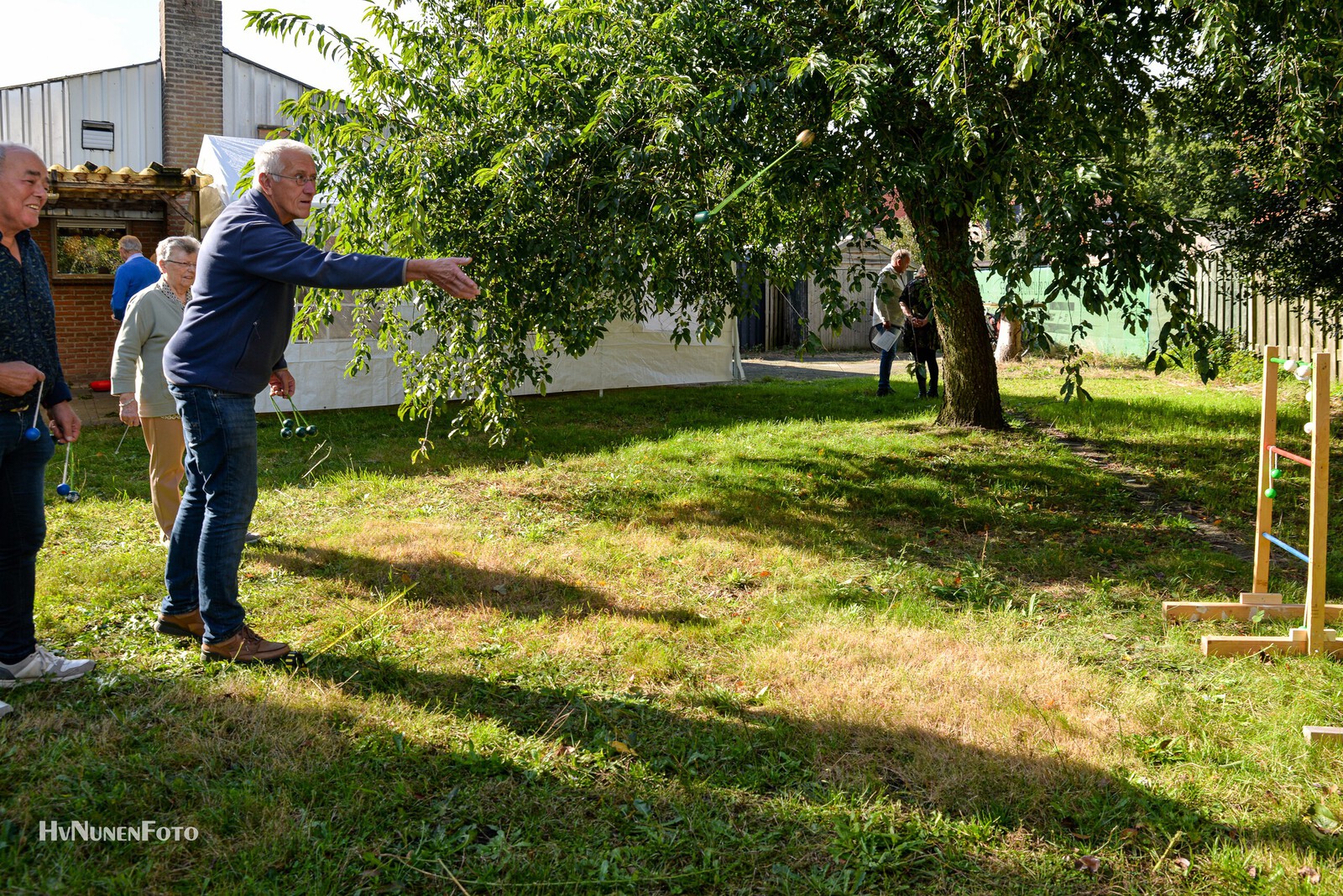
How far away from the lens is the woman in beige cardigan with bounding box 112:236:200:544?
5.20m

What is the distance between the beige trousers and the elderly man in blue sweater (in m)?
1.46

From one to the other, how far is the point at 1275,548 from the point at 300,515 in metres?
5.96

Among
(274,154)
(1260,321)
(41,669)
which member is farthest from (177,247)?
(1260,321)

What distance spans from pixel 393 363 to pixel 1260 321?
483 inches

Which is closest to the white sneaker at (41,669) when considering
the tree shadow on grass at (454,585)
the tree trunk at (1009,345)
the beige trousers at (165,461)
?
the tree shadow on grass at (454,585)

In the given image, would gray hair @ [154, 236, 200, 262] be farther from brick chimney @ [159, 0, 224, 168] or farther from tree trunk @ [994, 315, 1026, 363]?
tree trunk @ [994, 315, 1026, 363]

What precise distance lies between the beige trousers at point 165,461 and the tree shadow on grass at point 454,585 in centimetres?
55

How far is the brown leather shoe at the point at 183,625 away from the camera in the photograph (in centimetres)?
415

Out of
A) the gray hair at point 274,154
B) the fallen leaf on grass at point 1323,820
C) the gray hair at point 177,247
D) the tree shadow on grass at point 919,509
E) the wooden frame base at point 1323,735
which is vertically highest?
the gray hair at point 274,154

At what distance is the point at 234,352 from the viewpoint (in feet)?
12.2

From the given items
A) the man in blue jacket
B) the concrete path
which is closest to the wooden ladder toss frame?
the man in blue jacket

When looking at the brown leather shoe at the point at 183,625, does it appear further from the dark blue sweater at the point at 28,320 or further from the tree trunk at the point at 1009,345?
the tree trunk at the point at 1009,345

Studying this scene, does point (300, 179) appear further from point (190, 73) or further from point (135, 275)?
point (190, 73)

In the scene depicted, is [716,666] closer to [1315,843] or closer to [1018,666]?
[1018,666]
